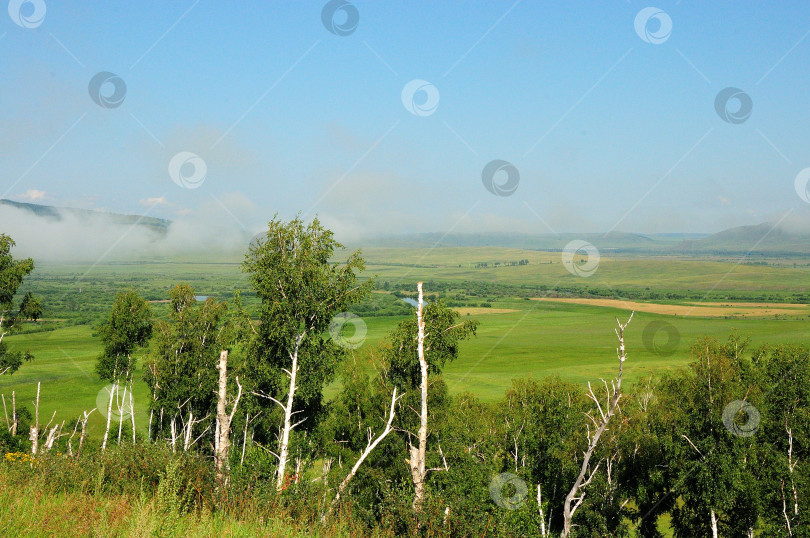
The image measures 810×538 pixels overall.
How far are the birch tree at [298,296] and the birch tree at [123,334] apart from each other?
2016cm

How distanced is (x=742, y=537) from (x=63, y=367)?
9707cm

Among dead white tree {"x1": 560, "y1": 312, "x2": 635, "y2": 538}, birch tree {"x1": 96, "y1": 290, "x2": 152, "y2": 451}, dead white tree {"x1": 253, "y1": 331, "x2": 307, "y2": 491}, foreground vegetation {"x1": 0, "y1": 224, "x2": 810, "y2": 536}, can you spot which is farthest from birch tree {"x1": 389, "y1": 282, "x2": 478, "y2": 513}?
birch tree {"x1": 96, "y1": 290, "x2": 152, "y2": 451}

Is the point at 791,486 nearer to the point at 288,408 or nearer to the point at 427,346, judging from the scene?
the point at 427,346

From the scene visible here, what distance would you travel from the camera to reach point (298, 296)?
1833cm

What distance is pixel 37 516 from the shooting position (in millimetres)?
7176

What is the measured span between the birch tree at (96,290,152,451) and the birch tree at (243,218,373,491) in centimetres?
2016

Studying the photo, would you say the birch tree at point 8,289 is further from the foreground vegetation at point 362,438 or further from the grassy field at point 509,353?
the grassy field at point 509,353

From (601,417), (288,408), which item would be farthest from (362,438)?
(601,417)

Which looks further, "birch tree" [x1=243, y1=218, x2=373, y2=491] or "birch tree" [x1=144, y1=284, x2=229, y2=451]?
"birch tree" [x1=144, y1=284, x2=229, y2=451]

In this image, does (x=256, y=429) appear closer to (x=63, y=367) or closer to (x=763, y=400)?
(x=763, y=400)

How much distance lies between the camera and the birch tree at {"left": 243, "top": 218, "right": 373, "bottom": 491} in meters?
18.2

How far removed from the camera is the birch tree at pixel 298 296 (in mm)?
18203

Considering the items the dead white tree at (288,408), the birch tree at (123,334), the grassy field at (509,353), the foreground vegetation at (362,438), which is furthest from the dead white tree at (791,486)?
the birch tree at (123,334)

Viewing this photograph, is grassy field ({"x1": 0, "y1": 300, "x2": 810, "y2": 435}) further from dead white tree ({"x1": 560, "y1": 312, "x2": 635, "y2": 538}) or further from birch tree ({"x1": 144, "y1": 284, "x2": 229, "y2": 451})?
dead white tree ({"x1": 560, "y1": 312, "x2": 635, "y2": 538})
